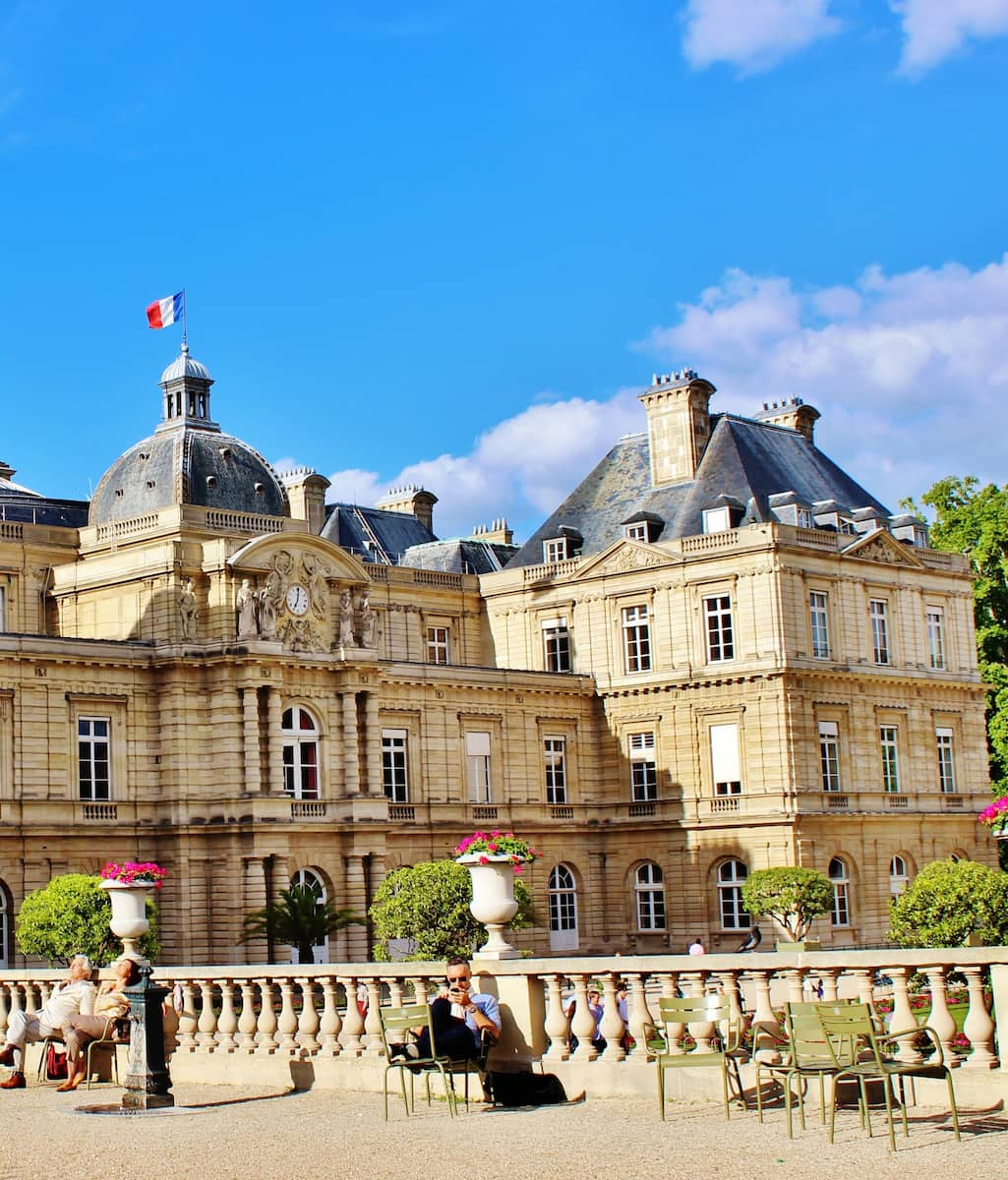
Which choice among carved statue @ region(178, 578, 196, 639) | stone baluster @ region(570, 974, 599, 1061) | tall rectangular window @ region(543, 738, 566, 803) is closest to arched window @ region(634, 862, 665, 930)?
tall rectangular window @ region(543, 738, 566, 803)

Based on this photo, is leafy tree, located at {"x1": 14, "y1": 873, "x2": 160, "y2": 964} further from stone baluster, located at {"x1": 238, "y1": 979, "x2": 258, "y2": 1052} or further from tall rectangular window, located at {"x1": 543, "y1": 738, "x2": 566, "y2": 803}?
stone baluster, located at {"x1": 238, "y1": 979, "x2": 258, "y2": 1052}

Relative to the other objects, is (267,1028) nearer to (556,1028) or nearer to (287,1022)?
(287,1022)

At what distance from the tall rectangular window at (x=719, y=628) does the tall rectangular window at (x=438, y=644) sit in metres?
8.46

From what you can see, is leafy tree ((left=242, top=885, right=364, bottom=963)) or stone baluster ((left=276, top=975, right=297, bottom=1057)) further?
→ leafy tree ((left=242, top=885, right=364, bottom=963))

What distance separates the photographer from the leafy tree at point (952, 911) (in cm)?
3812

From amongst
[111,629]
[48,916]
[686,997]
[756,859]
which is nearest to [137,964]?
[686,997]

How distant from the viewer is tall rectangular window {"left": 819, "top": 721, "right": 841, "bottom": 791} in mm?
49969

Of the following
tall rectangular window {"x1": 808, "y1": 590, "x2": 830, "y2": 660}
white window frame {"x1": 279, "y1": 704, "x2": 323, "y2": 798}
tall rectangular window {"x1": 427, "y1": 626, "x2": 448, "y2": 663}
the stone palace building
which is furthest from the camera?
tall rectangular window {"x1": 427, "y1": 626, "x2": 448, "y2": 663}

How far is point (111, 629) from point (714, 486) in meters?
17.2

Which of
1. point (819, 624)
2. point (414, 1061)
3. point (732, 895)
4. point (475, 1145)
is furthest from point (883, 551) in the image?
point (475, 1145)

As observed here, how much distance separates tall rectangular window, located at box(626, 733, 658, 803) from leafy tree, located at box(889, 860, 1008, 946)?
13100 mm

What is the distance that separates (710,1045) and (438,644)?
3940cm

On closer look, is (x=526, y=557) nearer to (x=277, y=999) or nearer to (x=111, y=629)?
(x=111, y=629)

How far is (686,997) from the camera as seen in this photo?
16.2 meters
